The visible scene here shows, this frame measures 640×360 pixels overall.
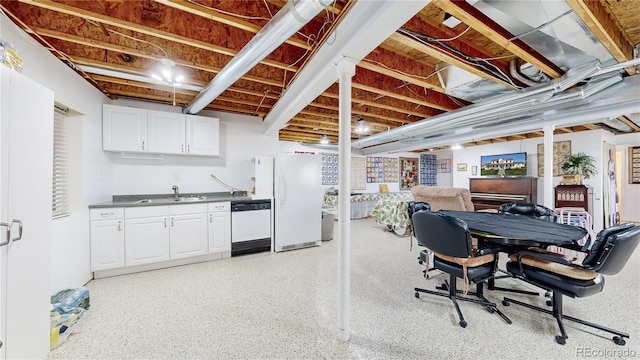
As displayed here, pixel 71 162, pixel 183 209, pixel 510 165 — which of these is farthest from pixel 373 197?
pixel 71 162

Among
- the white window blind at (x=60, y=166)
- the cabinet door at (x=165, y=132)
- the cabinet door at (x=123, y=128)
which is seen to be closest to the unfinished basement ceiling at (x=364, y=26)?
the cabinet door at (x=123, y=128)

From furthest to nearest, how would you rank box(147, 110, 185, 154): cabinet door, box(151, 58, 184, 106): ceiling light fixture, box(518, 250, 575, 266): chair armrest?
box(147, 110, 185, 154): cabinet door → box(151, 58, 184, 106): ceiling light fixture → box(518, 250, 575, 266): chair armrest

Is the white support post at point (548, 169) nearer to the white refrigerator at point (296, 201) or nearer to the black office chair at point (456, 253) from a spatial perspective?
the black office chair at point (456, 253)

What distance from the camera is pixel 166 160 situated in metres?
3.81

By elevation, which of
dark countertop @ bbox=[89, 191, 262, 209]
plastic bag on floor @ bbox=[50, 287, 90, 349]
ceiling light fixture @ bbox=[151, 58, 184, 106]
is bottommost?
plastic bag on floor @ bbox=[50, 287, 90, 349]

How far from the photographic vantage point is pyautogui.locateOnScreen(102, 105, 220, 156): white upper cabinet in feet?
10.4

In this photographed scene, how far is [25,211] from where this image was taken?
1.33 metres

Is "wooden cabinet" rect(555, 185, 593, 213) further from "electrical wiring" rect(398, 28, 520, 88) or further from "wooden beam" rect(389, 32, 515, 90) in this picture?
"wooden beam" rect(389, 32, 515, 90)

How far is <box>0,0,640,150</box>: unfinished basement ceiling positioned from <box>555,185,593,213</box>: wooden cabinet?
3378 millimetres

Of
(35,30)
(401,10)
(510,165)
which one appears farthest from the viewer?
(510,165)

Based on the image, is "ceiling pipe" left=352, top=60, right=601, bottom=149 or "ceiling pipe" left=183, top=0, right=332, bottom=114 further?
"ceiling pipe" left=352, top=60, right=601, bottom=149

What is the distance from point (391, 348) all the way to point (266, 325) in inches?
40.3

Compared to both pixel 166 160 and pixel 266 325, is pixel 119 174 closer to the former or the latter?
pixel 166 160

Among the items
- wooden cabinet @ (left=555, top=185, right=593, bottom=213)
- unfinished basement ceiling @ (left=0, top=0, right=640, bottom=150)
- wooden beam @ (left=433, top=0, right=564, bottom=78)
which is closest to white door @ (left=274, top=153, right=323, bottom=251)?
unfinished basement ceiling @ (left=0, top=0, right=640, bottom=150)
